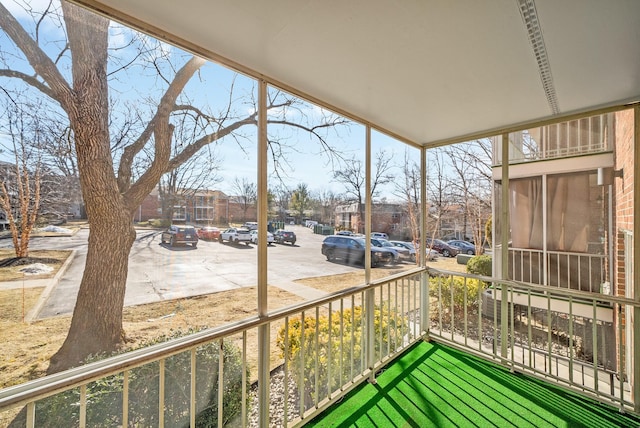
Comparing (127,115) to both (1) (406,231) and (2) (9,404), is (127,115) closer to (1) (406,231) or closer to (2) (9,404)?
(2) (9,404)

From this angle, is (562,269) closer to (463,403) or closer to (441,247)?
(441,247)

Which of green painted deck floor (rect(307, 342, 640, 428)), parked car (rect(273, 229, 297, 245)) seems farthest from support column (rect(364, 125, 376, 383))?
parked car (rect(273, 229, 297, 245))

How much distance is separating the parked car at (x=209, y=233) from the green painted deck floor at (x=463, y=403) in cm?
160

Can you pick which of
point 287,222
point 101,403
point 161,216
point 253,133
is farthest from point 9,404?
point 253,133

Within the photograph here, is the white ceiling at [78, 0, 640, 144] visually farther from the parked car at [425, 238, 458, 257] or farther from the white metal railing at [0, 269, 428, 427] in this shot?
the parked car at [425, 238, 458, 257]

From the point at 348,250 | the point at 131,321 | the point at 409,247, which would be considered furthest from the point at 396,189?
the point at 131,321

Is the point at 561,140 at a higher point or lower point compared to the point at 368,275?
higher

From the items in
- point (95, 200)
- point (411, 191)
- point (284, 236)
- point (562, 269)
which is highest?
point (411, 191)

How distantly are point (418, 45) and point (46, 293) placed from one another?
2039mm

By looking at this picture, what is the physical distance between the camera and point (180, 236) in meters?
1.44

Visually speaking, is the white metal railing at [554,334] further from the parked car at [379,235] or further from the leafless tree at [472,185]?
the parked car at [379,235]

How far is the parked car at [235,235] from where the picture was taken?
64.5 inches

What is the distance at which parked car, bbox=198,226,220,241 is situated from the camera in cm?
153

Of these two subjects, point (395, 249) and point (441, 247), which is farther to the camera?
point (441, 247)
